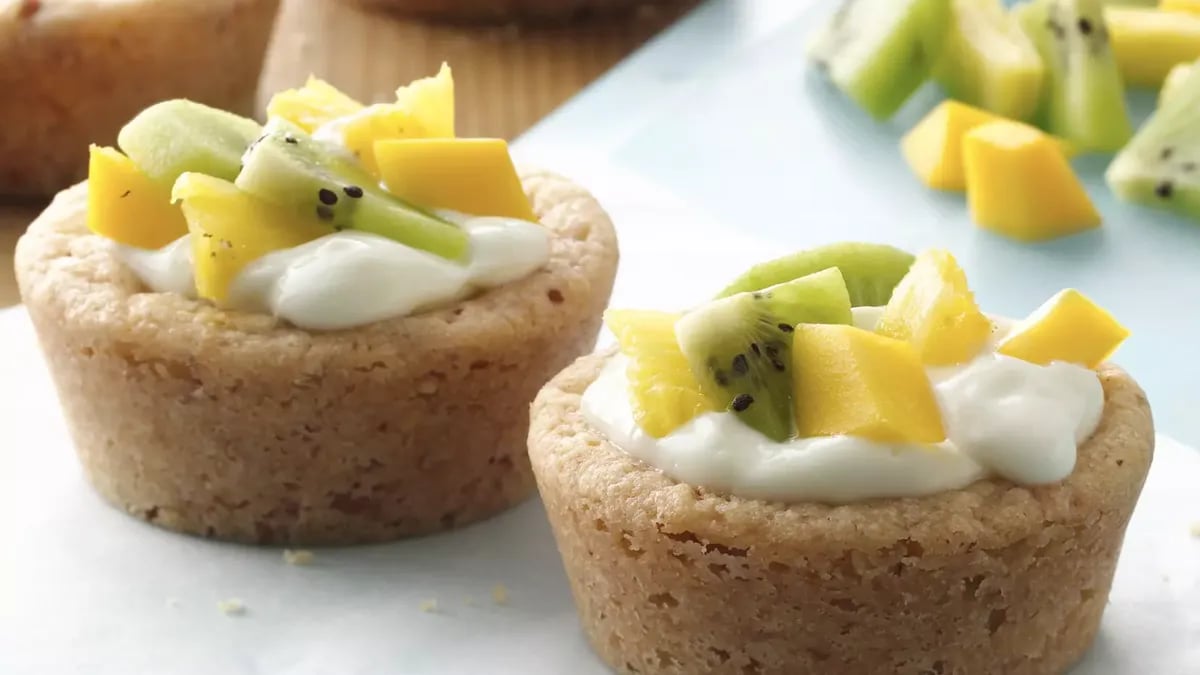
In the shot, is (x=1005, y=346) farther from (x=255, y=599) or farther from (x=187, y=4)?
(x=187, y=4)

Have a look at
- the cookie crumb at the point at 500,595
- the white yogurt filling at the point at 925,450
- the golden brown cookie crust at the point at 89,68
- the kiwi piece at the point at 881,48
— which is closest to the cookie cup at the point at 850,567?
the white yogurt filling at the point at 925,450

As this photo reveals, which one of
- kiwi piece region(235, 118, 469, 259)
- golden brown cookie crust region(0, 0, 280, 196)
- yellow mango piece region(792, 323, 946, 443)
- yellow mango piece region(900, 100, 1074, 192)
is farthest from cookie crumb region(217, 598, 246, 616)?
yellow mango piece region(900, 100, 1074, 192)

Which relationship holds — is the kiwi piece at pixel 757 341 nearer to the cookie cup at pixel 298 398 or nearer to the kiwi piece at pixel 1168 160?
the cookie cup at pixel 298 398

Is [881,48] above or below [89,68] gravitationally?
below

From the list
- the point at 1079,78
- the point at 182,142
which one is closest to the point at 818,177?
the point at 1079,78

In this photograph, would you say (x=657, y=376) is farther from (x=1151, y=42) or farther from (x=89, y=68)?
(x=1151, y=42)
